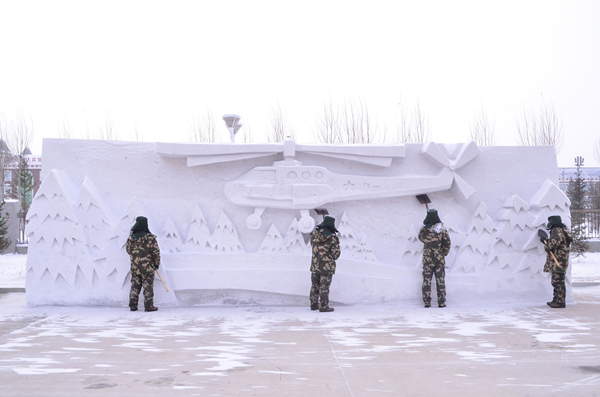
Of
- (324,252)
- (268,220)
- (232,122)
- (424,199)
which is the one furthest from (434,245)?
(232,122)

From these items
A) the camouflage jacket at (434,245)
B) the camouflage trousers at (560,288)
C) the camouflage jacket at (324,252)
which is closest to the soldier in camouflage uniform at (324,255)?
the camouflage jacket at (324,252)

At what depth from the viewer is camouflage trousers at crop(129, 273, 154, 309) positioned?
635 cm

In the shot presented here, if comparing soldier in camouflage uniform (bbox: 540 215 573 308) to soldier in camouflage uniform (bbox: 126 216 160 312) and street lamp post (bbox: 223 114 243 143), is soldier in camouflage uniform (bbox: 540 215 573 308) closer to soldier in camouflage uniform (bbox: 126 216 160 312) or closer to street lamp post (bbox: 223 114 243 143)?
street lamp post (bbox: 223 114 243 143)

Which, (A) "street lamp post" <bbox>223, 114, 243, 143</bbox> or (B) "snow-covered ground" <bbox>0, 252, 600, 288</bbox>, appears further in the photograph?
(B) "snow-covered ground" <bbox>0, 252, 600, 288</bbox>

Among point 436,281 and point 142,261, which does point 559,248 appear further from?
point 142,261

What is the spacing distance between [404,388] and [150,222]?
15.9 ft

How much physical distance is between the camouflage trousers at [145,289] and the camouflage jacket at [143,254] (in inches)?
3.4

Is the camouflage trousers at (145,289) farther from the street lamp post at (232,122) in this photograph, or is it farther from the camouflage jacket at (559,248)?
the camouflage jacket at (559,248)

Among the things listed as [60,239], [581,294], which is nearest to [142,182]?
[60,239]

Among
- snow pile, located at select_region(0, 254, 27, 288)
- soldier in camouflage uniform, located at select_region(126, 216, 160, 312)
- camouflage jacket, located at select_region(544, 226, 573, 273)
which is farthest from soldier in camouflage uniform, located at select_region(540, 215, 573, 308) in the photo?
snow pile, located at select_region(0, 254, 27, 288)

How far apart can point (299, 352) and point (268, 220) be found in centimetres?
299

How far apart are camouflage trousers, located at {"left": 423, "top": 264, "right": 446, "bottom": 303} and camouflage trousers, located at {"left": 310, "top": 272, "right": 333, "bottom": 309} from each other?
5.02ft

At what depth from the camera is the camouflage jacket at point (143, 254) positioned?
6285 mm

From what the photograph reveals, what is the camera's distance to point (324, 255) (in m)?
6.34
